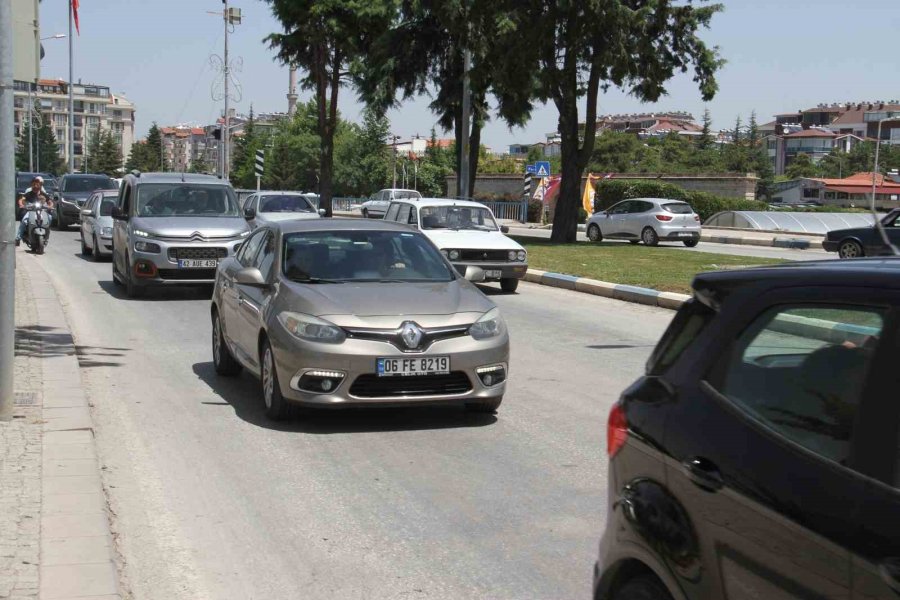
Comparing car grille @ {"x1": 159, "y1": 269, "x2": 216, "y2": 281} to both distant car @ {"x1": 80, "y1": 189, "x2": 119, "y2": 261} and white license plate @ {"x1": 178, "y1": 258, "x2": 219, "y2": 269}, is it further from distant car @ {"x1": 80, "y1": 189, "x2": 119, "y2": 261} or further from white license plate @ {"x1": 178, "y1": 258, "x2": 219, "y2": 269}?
distant car @ {"x1": 80, "y1": 189, "x2": 119, "y2": 261}

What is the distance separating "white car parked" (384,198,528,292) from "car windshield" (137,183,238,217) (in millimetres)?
3086

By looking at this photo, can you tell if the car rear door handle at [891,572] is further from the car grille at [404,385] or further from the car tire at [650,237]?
the car tire at [650,237]

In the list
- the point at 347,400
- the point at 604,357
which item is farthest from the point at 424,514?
the point at 604,357

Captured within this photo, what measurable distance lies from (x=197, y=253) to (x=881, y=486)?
49.0 ft

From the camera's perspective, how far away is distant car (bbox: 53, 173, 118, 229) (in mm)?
36531

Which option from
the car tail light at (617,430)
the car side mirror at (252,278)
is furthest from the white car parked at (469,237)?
the car tail light at (617,430)

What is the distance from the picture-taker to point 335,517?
19.3 ft

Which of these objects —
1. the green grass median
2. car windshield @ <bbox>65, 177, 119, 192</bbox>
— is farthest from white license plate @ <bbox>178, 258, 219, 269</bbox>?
car windshield @ <bbox>65, 177, 119, 192</bbox>

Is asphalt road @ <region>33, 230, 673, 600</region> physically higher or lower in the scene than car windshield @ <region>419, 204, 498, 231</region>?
lower

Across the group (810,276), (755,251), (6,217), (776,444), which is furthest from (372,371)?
(755,251)

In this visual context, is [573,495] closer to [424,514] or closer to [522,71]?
[424,514]

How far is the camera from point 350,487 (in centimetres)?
645

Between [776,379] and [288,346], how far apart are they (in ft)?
16.8

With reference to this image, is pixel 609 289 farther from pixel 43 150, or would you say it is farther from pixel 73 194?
pixel 43 150
